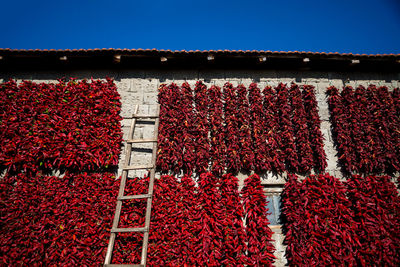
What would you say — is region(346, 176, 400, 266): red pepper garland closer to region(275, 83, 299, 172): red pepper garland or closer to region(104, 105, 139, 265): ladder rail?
region(275, 83, 299, 172): red pepper garland

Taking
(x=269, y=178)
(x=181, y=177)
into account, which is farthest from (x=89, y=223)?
(x=269, y=178)

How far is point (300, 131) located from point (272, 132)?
2.17ft

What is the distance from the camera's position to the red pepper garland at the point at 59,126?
4.15m

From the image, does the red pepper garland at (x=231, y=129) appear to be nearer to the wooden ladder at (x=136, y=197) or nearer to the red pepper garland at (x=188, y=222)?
the red pepper garland at (x=188, y=222)

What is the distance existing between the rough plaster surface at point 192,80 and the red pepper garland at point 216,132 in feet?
1.49

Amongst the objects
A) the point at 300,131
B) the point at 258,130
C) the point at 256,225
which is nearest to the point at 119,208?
the point at 256,225

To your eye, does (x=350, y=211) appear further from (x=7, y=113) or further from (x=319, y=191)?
(x=7, y=113)

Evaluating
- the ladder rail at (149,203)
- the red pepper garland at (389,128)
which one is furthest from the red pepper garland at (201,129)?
the red pepper garland at (389,128)

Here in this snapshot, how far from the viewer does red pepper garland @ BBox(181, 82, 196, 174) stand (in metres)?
4.26

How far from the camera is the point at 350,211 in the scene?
410 cm

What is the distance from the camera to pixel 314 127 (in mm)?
4625

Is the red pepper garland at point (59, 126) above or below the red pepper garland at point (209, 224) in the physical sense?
above

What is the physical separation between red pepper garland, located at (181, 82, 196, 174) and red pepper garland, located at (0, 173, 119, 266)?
153cm

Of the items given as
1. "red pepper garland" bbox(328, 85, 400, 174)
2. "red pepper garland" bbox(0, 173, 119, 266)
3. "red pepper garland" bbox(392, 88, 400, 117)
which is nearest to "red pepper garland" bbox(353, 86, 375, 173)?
"red pepper garland" bbox(328, 85, 400, 174)
